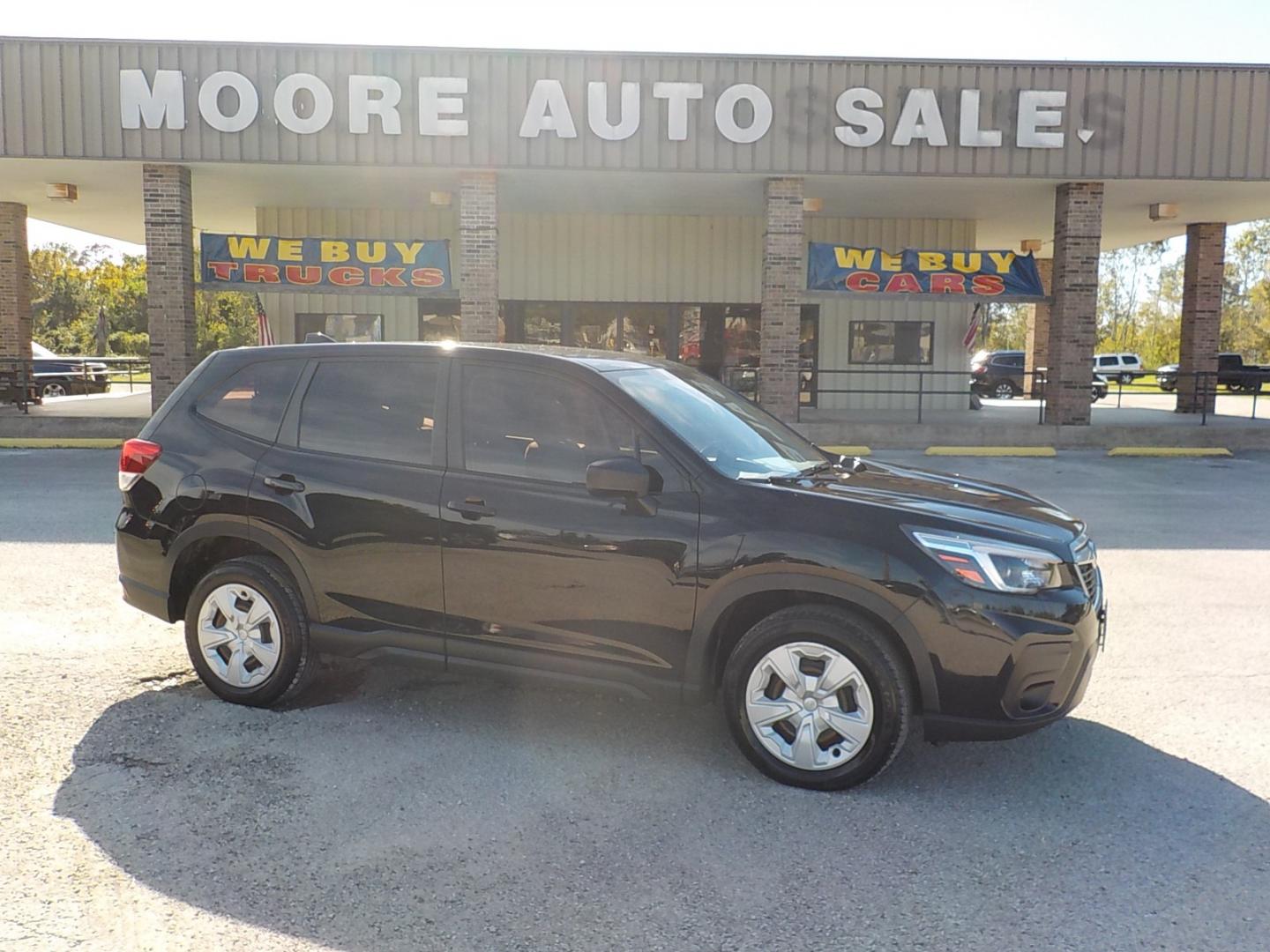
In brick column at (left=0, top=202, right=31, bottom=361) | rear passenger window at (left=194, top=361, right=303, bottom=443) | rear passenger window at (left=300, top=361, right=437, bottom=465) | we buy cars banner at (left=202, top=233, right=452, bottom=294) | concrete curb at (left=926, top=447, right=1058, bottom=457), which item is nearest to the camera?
rear passenger window at (left=300, top=361, right=437, bottom=465)

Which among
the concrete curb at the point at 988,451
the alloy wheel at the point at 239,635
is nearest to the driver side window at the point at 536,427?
the alloy wheel at the point at 239,635

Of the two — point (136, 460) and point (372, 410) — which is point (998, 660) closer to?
point (372, 410)

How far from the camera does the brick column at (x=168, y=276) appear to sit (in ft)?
54.3

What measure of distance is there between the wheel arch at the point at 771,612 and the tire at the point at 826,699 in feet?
0.15

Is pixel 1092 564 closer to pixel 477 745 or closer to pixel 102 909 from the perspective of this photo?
pixel 477 745

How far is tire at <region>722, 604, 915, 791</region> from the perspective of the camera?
13.1 feet

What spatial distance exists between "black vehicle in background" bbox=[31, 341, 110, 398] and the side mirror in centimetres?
2603

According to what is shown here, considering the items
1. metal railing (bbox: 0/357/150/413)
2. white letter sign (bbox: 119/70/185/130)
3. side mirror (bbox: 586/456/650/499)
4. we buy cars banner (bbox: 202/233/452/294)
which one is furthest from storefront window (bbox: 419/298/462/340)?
side mirror (bbox: 586/456/650/499)

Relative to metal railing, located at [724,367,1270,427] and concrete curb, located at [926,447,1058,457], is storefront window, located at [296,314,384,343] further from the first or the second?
concrete curb, located at [926,447,1058,457]

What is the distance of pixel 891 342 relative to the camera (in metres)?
23.8

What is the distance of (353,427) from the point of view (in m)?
4.90

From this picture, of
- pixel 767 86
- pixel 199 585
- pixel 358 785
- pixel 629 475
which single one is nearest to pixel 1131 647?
pixel 629 475

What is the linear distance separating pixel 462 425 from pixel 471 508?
1.34 ft

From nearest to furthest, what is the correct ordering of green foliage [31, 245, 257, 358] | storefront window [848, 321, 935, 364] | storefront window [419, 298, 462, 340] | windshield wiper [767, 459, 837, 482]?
1. windshield wiper [767, 459, 837, 482]
2. storefront window [419, 298, 462, 340]
3. storefront window [848, 321, 935, 364]
4. green foliage [31, 245, 257, 358]
